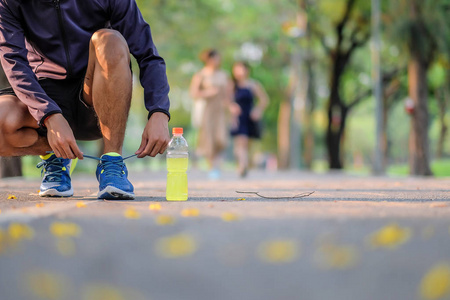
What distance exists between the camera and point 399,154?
77.9m

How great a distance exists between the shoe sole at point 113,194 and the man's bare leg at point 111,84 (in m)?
0.35

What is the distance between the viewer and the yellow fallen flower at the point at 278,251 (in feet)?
7.63

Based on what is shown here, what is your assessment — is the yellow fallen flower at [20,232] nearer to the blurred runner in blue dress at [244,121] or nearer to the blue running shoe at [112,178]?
the blue running shoe at [112,178]

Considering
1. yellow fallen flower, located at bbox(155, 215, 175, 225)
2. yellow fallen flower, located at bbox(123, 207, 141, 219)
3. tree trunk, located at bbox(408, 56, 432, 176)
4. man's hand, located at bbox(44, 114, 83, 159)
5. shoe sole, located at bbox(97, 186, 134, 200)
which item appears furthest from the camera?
tree trunk, located at bbox(408, 56, 432, 176)

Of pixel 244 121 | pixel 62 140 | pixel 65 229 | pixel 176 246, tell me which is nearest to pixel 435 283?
pixel 176 246

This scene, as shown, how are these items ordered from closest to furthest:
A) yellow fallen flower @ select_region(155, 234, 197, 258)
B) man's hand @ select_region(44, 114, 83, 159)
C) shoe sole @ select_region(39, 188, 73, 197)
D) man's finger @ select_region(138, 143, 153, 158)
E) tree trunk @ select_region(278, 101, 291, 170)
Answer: yellow fallen flower @ select_region(155, 234, 197, 258) < man's hand @ select_region(44, 114, 83, 159) < man's finger @ select_region(138, 143, 153, 158) < shoe sole @ select_region(39, 188, 73, 197) < tree trunk @ select_region(278, 101, 291, 170)

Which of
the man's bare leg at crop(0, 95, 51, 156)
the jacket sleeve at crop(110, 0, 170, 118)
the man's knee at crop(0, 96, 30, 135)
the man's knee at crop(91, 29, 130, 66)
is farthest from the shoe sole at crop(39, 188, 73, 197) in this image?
the man's knee at crop(91, 29, 130, 66)

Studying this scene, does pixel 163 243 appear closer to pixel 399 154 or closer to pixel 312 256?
pixel 312 256

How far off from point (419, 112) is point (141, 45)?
1296cm

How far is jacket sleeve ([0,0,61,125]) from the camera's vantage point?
14.8 ft

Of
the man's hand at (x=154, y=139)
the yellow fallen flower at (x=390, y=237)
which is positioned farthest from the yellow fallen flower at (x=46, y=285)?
the man's hand at (x=154, y=139)

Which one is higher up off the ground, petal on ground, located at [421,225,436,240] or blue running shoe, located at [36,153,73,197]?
blue running shoe, located at [36,153,73,197]

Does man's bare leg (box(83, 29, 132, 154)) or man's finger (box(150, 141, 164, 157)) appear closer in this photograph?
man's finger (box(150, 141, 164, 157))

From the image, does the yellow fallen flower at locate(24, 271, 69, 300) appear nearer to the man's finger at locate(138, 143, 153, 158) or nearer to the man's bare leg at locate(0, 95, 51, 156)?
the man's finger at locate(138, 143, 153, 158)
